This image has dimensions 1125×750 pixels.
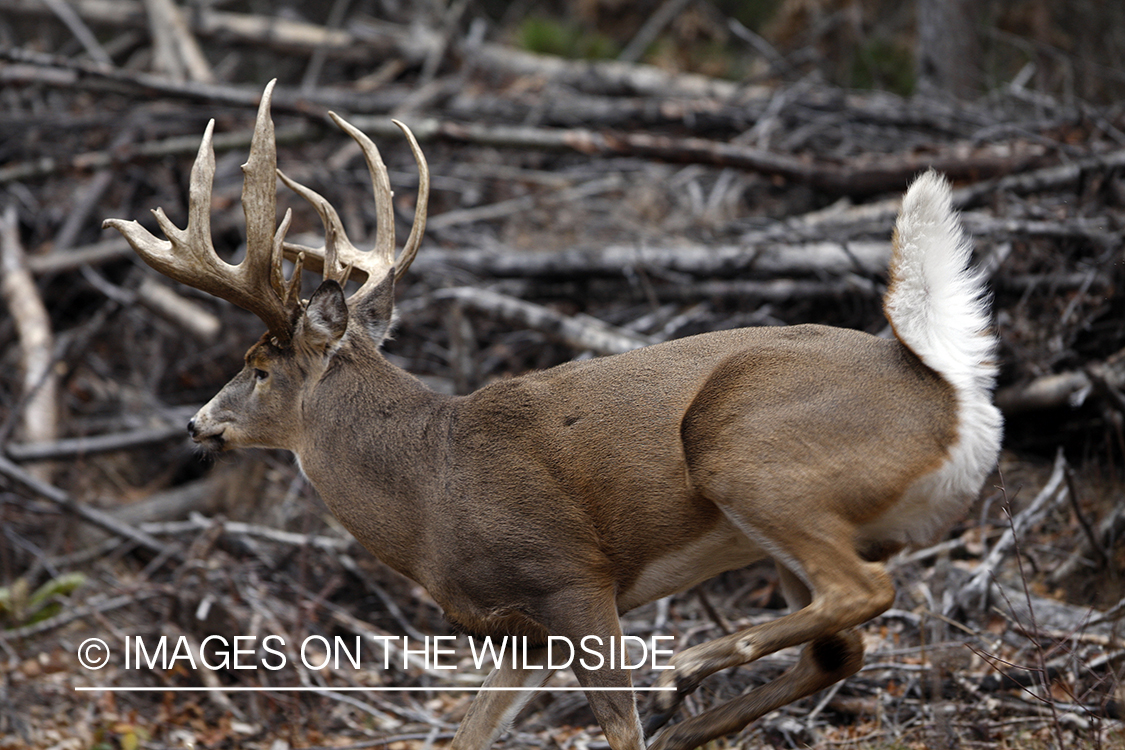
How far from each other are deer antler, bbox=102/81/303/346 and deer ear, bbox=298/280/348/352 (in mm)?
117

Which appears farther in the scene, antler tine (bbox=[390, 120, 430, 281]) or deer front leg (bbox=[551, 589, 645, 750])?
antler tine (bbox=[390, 120, 430, 281])

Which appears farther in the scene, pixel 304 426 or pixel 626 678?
pixel 304 426

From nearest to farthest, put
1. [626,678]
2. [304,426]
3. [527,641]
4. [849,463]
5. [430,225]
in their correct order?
1. [849,463]
2. [626,678]
3. [527,641]
4. [304,426]
5. [430,225]

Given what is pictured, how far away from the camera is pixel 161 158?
8922 millimetres

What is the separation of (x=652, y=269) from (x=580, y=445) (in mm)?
3669

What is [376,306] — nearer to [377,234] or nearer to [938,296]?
[377,234]

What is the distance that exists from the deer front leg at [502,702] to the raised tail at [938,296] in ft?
5.74

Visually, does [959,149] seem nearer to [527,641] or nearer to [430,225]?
[430,225]

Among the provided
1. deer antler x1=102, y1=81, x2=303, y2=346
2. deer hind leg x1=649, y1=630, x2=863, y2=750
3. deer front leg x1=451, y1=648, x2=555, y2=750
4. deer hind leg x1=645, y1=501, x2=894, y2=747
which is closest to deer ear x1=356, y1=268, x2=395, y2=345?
deer antler x1=102, y1=81, x2=303, y2=346

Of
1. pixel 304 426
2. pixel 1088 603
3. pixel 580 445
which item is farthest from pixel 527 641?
pixel 1088 603

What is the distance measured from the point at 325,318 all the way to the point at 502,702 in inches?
63.1

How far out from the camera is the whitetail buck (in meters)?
3.29

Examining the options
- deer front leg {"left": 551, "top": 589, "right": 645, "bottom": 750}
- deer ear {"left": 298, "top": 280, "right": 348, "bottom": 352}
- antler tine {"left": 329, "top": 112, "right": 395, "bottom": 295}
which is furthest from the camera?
antler tine {"left": 329, "top": 112, "right": 395, "bottom": 295}

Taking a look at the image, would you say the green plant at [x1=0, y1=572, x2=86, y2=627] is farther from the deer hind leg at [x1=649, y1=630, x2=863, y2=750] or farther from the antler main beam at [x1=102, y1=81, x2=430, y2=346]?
the deer hind leg at [x1=649, y1=630, x2=863, y2=750]
